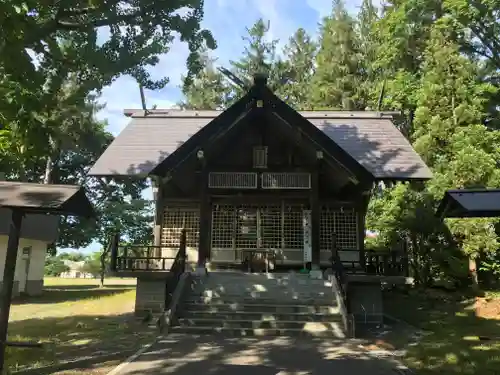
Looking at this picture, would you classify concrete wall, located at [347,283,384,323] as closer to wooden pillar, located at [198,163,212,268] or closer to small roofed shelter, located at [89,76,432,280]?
small roofed shelter, located at [89,76,432,280]

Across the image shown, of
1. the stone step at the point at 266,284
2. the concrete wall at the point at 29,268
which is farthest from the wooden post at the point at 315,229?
the concrete wall at the point at 29,268

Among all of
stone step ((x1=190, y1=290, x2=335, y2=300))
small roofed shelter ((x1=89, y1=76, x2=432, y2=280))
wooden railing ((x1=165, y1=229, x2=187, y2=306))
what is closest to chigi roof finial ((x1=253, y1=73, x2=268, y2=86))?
small roofed shelter ((x1=89, y1=76, x2=432, y2=280))

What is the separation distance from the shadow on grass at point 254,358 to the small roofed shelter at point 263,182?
170 inches

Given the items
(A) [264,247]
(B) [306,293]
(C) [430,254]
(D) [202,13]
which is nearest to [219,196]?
(A) [264,247]

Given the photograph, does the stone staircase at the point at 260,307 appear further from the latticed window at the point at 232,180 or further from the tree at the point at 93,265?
the tree at the point at 93,265

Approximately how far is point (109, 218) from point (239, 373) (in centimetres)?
3244

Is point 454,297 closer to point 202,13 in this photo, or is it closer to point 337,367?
point 337,367

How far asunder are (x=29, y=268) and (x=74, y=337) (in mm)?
18825

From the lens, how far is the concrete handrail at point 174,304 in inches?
409

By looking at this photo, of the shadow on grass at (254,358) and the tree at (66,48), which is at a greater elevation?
the tree at (66,48)

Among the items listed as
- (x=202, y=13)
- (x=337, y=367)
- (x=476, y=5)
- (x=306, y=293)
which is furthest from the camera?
(x=476, y=5)

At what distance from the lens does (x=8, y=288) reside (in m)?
7.05

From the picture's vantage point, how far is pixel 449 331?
11016 millimetres

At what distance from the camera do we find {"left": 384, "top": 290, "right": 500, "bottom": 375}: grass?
749 cm
